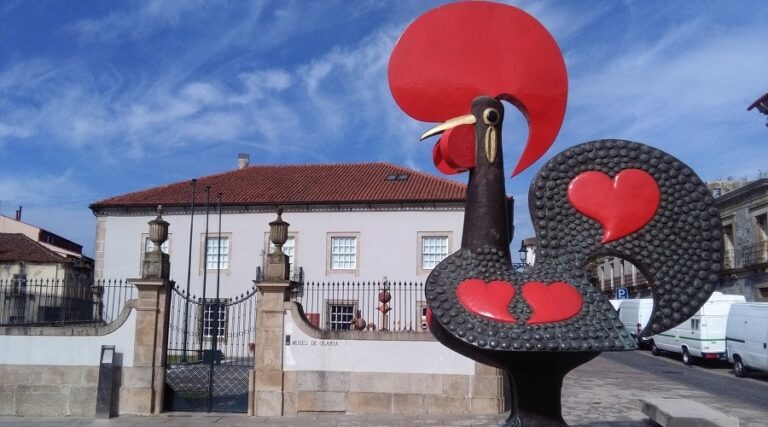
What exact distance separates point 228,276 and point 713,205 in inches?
885

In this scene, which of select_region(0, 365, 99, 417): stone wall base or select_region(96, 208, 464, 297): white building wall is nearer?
select_region(0, 365, 99, 417): stone wall base

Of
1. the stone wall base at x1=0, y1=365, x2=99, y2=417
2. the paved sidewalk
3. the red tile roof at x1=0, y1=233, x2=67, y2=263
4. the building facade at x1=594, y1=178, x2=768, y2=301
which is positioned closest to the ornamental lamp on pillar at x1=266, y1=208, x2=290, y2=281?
the paved sidewalk

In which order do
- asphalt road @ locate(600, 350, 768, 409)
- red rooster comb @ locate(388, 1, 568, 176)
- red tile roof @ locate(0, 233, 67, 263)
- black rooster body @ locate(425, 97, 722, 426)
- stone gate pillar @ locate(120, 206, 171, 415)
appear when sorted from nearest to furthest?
1. black rooster body @ locate(425, 97, 722, 426)
2. red rooster comb @ locate(388, 1, 568, 176)
3. stone gate pillar @ locate(120, 206, 171, 415)
4. asphalt road @ locate(600, 350, 768, 409)
5. red tile roof @ locate(0, 233, 67, 263)

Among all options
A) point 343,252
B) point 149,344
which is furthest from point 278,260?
point 343,252

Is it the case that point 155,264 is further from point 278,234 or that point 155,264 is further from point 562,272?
point 562,272

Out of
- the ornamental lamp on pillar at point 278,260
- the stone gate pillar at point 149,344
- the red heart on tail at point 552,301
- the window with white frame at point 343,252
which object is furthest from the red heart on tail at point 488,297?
the window with white frame at point 343,252

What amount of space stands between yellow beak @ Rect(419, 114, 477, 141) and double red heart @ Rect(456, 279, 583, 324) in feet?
4.21

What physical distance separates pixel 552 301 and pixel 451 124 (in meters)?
1.68

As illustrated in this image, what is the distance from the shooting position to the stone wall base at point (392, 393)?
35.5 ft

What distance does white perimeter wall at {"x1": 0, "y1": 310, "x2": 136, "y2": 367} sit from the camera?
1122cm

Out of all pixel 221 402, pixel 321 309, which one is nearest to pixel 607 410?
pixel 221 402

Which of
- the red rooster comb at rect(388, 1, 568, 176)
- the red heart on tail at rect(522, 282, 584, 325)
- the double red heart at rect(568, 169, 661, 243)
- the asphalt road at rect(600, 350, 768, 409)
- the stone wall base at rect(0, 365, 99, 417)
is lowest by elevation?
the asphalt road at rect(600, 350, 768, 409)

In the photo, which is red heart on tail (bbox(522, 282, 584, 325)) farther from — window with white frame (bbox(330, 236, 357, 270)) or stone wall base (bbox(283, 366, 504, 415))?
window with white frame (bbox(330, 236, 357, 270))

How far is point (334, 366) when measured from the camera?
11.0m
